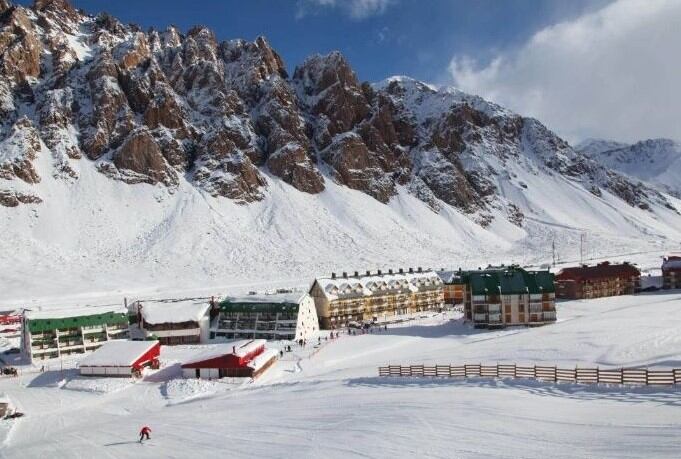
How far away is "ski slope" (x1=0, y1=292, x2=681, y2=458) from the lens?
21125mm

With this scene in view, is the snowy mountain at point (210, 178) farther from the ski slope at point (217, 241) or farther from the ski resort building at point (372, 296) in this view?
the ski resort building at point (372, 296)

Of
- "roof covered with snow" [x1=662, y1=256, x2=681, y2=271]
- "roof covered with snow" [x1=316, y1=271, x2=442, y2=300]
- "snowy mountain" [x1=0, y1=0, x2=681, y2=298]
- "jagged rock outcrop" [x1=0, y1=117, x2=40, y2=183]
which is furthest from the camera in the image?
"jagged rock outcrop" [x1=0, y1=117, x2=40, y2=183]

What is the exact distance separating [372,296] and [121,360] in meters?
37.1

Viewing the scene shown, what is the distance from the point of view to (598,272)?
8369 centimetres

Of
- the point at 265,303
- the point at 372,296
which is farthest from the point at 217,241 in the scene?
the point at 265,303

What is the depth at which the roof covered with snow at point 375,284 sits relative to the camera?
7188 centimetres

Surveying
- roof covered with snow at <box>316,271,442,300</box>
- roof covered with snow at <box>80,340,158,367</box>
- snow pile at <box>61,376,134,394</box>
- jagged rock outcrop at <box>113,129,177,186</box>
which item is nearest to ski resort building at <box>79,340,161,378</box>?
roof covered with snow at <box>80,340,158,367</box>

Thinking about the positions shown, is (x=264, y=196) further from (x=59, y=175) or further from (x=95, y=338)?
(x=95, y=338)

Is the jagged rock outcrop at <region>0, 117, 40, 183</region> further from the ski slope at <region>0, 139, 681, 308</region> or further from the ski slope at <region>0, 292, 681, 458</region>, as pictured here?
the ski slope at <region>0, 292, 681, 458</region>

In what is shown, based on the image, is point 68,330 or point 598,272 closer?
point 68,330

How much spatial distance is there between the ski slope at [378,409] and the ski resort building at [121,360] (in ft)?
4.58

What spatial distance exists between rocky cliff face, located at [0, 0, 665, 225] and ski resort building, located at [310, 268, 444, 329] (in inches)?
2859

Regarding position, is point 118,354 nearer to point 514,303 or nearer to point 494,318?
point 494,318

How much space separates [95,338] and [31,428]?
24549mm
